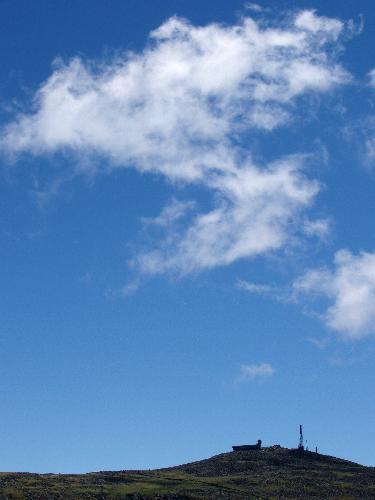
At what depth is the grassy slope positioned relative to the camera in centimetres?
10775

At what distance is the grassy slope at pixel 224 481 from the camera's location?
354 feet

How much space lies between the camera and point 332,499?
110 m

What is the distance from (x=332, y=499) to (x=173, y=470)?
126 ft

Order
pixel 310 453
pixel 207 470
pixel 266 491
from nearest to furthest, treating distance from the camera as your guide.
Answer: pixel 266 491 < pixel 207 470 < pixel 310 453

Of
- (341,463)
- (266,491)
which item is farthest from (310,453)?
(266,491)

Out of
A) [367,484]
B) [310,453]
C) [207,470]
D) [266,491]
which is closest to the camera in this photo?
[266,491]

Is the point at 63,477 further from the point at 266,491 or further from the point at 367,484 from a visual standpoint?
the point at 367,484

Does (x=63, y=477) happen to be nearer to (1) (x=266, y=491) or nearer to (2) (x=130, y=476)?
(2) (x=130, y=476)

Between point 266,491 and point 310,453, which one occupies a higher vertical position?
point 310,453

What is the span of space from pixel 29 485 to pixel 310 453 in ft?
196

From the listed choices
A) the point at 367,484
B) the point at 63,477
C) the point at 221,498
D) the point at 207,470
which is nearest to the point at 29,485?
the point at 63,477

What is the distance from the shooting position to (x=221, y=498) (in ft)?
350

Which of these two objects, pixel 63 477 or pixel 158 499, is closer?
pixel 158 499

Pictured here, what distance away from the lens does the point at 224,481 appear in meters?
119
